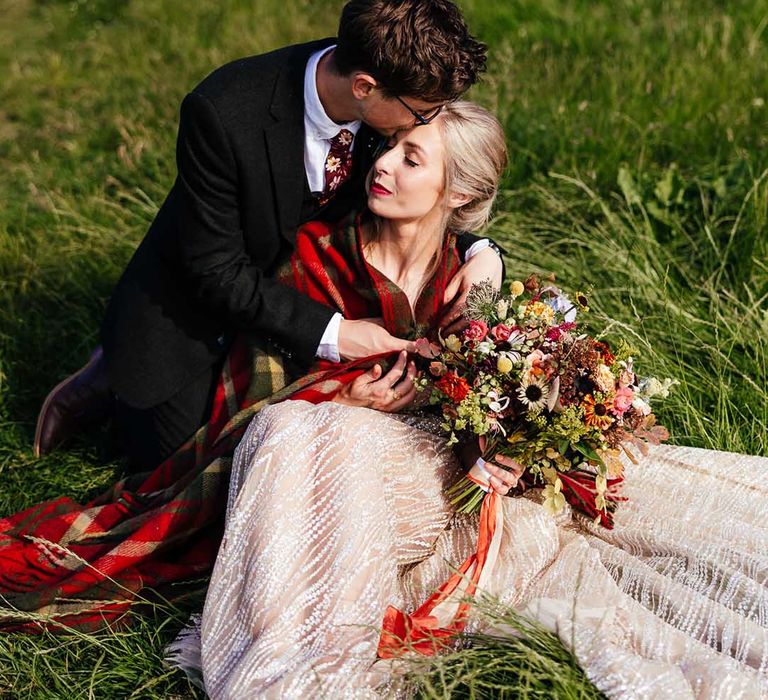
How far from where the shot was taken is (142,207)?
554 cm

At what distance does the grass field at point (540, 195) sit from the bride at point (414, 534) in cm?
32

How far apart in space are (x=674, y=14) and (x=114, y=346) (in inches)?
206

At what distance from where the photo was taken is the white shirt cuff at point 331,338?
3.64 m

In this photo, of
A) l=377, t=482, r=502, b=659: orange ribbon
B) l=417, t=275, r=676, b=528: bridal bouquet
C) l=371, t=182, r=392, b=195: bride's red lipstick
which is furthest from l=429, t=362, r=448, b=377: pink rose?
l=371, t=182, r=392, b=195: bride's red lipstick

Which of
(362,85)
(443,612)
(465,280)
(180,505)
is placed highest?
(362,85)

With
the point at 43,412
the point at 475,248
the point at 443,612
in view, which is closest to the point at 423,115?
the point at 475,248

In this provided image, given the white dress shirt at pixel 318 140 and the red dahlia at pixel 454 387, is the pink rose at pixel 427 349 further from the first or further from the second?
the white dress shirt at pixel 318 140

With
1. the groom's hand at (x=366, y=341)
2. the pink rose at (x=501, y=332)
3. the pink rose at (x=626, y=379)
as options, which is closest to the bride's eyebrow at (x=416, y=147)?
the groom's hand at (x=366, y=341)

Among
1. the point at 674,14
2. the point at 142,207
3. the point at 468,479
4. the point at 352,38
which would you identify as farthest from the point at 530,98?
the point at 468,479

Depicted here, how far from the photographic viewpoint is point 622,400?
3.03 metres

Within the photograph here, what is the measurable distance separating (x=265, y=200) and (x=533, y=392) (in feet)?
4.29

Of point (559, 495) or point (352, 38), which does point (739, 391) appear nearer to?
point (559, 495)

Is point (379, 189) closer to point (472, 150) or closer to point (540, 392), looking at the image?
point (472, 150)

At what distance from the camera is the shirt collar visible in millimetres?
3496
